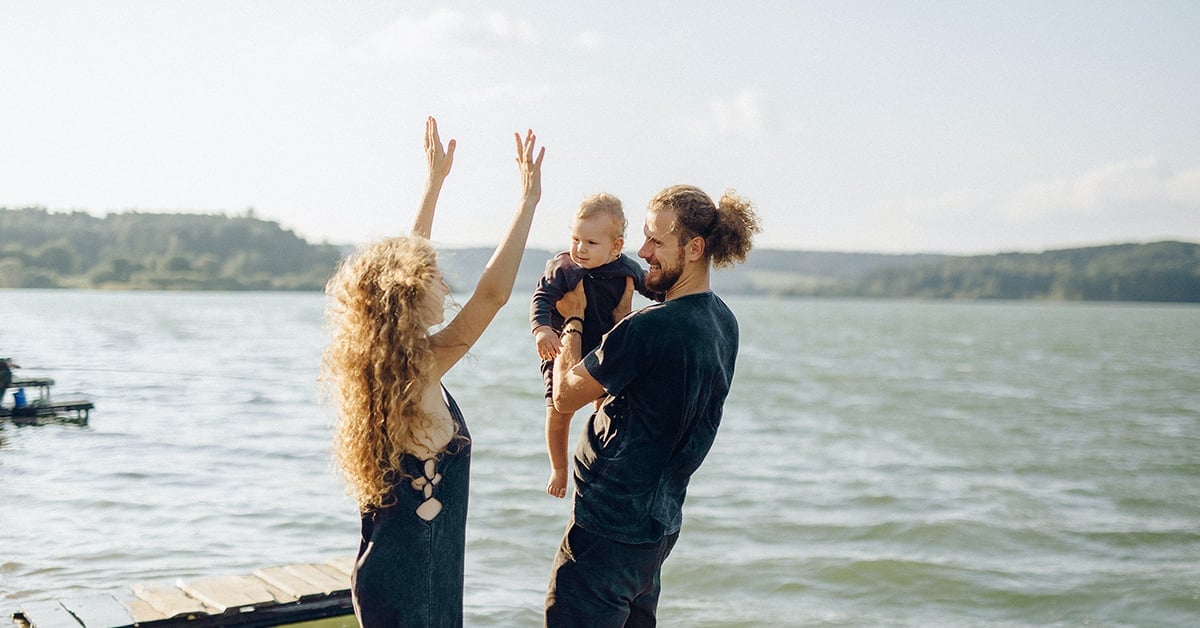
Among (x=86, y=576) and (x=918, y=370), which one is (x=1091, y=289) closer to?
(x=918, y=370)

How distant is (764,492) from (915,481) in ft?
11.5

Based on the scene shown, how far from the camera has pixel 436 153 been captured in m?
4.10

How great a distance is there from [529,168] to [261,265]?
442ft

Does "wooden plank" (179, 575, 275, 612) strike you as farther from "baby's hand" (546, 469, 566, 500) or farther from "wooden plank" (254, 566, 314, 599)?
"baby's hand" (546, 469, 566, 500)

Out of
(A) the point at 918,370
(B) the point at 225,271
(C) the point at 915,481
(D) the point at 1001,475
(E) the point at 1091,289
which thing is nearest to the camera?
(C) the point at 915,481

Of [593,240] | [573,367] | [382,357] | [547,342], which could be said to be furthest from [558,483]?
[382,357]

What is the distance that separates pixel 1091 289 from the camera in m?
164

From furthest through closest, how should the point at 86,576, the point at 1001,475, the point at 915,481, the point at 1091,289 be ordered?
the point at 1091,289 → the point at 1001,475 → the point at 915,481 → the point at 86,576

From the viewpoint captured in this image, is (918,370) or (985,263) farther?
(985,263)

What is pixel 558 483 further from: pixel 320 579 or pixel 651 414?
pixel 320 579

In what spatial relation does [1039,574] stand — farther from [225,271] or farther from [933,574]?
[225,271]

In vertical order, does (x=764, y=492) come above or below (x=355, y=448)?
below

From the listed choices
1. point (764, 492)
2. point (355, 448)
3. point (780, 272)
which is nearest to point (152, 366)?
point (764, 492)

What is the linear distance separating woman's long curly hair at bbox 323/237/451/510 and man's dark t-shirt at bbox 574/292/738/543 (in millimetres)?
649
